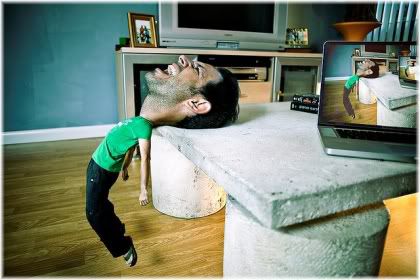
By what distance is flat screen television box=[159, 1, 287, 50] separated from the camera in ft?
7.67

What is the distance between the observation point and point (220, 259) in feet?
3.55

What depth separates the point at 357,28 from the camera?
2830mm

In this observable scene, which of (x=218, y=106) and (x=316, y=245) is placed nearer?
(x=316, y=245)

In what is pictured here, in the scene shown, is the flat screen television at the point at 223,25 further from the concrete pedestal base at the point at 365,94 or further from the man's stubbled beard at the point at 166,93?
the concrete pedestal base at the point at 365,94

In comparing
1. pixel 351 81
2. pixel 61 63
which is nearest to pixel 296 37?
pixel 61 63

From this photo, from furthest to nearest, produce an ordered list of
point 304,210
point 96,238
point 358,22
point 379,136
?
1. point 358,22
2. point 96,238
3. point 379,136
4. point 304,210

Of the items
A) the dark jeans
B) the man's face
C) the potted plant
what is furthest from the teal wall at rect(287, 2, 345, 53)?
the dark jeans

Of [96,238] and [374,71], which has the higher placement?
[374,71]

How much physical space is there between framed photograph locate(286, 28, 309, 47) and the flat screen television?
298 millimetres

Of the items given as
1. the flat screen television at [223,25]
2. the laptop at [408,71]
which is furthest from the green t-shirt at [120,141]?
the flat screen television at [223,25]

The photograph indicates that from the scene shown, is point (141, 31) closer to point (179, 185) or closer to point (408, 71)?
point (179, 185)

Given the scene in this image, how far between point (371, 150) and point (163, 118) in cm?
58

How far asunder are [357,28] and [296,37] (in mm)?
561

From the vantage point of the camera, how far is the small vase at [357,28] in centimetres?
277
